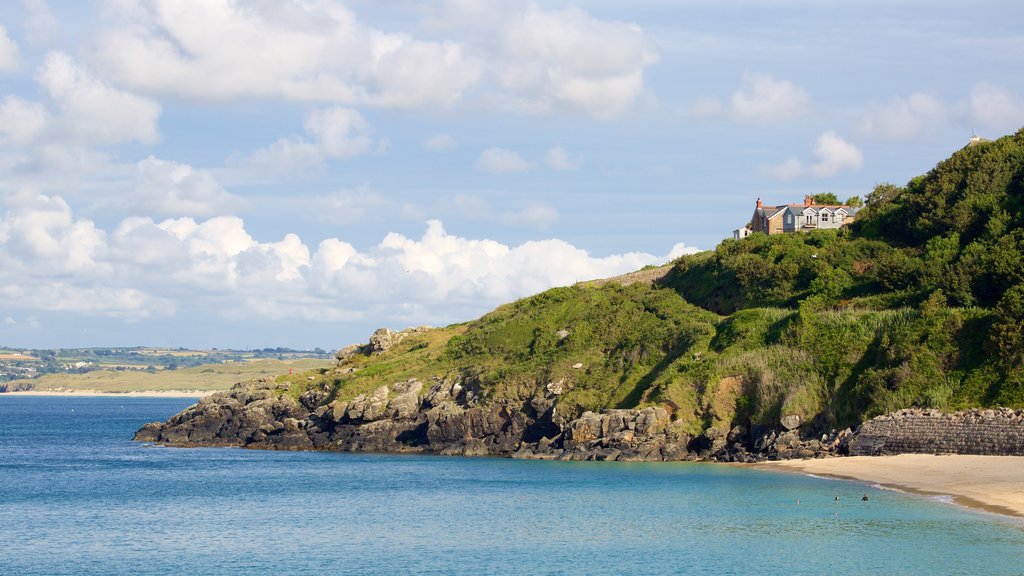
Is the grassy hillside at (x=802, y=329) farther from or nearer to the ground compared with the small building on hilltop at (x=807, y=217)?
nearer to the ground

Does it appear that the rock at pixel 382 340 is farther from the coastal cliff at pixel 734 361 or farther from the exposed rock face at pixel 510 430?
the exposed rock face at pixel 510 430

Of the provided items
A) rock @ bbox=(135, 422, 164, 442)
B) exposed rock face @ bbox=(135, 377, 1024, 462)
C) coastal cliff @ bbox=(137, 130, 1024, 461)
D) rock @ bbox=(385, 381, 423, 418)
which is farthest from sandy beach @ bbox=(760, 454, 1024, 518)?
rock @ bbox=(135, 422, 164, 442)

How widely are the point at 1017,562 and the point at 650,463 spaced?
111 feet

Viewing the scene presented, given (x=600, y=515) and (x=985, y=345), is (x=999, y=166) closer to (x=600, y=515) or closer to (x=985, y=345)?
(x=985, y=345)

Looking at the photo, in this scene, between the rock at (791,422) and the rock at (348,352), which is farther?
the rock at (348,352)

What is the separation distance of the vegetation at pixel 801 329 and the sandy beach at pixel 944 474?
502 centimetres

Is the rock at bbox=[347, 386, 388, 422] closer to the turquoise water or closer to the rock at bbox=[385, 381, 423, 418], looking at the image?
the rock at bbox=[385, 381, 423, 418]

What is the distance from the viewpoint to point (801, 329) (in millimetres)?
71250

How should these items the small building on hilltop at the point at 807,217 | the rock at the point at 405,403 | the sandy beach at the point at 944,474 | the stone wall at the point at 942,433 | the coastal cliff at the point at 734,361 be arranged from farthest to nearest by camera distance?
the small building on hilltop at the point at 807,217
the rock at the point at 405,403
the coastal cliff at the point at 734,361
the stone wall at the point at 942,433
the sandy beach at the point at 944,474

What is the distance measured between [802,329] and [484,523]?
32.7 m

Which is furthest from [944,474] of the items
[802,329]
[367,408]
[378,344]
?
[378,344]

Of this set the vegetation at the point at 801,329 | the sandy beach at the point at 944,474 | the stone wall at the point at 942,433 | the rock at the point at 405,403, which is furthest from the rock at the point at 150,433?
the stone wall at the point at 942,433

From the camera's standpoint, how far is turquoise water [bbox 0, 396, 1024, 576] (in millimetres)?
37250

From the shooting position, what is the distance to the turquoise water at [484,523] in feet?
122
